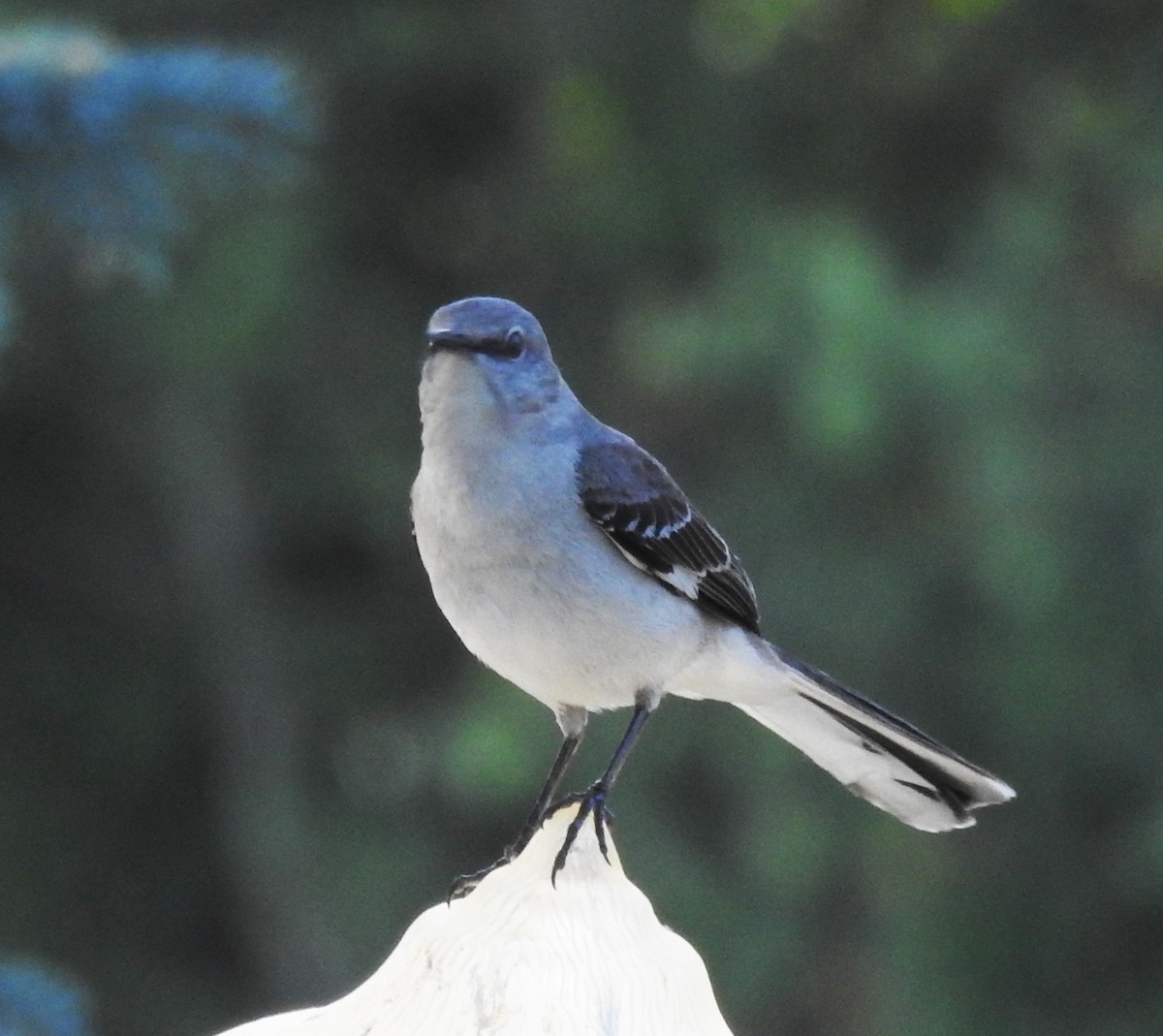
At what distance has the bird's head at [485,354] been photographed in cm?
272

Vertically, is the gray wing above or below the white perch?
above

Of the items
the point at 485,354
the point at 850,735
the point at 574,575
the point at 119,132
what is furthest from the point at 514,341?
the point at 119,132

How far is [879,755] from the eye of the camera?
296cm

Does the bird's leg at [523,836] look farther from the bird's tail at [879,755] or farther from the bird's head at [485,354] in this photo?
the bird's head at [485,354]

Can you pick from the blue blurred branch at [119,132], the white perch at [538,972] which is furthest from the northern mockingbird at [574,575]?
the blue blurred branch at [119,132]

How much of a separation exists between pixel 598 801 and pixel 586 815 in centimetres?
11

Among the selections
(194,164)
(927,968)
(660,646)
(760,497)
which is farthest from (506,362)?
(927,968)

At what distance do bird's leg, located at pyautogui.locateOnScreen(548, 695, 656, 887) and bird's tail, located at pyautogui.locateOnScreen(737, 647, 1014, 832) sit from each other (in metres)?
0.31

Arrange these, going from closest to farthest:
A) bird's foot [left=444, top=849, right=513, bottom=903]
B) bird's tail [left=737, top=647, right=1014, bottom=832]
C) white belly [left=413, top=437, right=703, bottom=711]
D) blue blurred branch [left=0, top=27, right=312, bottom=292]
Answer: bird's foot [left=444, top=849, right=513, bottom=903] < white belly [left=413, top=437, right=703, bottom=711] < bird's tail [left=737, top=647, right=1014, bottom=832] < blue blurred branch [left=0, top=27, right=312, bottom=292]

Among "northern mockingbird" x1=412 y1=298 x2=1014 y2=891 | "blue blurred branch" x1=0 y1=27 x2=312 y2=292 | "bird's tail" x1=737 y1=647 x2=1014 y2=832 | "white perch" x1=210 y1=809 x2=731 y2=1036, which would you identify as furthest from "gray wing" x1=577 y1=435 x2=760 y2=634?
"blue blurred branch" x1=0 y1=27 x2=312 y2=292

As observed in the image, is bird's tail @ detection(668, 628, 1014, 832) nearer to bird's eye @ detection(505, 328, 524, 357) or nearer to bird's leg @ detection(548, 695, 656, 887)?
bird's leg @ detection(548, 695, 656, 887)

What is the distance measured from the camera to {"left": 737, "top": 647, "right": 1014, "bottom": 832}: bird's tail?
9.31 ft

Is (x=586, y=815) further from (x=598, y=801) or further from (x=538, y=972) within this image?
(x=538, y=972)

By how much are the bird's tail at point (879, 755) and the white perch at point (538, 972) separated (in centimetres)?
82
